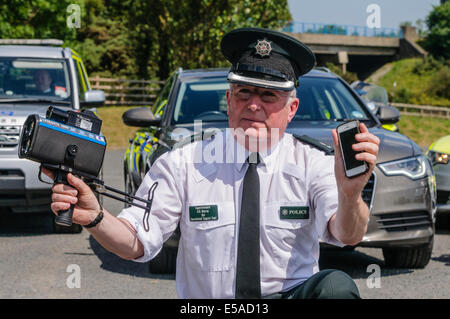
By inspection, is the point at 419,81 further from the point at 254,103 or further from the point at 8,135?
the point at 254,103

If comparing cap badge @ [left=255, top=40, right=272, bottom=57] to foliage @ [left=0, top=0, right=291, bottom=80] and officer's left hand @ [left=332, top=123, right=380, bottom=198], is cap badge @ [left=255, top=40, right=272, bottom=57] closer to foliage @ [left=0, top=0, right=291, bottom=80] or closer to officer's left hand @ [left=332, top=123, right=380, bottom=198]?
officer's left hand @ [left=332, top=123, right=380, bottom=198]

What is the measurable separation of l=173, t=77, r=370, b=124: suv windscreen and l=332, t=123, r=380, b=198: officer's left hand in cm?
391

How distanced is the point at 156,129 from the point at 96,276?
141 centimetres

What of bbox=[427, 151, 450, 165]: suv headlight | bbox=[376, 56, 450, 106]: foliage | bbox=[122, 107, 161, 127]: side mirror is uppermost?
bbox=[122, 107, 161, 127]: side mirror

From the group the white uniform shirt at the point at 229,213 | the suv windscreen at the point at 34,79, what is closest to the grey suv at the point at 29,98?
the suv windscreen at the point at 34,79

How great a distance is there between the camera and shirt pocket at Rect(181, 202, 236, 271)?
3.03 m

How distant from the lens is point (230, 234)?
3.07m

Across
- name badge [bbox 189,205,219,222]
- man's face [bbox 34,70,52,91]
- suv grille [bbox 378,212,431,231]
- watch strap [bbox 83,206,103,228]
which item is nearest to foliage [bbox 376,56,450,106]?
man's face [bbox 34,70,52,91]

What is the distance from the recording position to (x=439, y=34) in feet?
234

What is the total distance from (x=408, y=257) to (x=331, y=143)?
1.55 meters

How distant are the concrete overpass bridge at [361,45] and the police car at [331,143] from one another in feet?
182

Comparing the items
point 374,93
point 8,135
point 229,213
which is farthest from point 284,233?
point 374,93

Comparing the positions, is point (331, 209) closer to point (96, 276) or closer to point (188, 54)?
point (96, 276)
